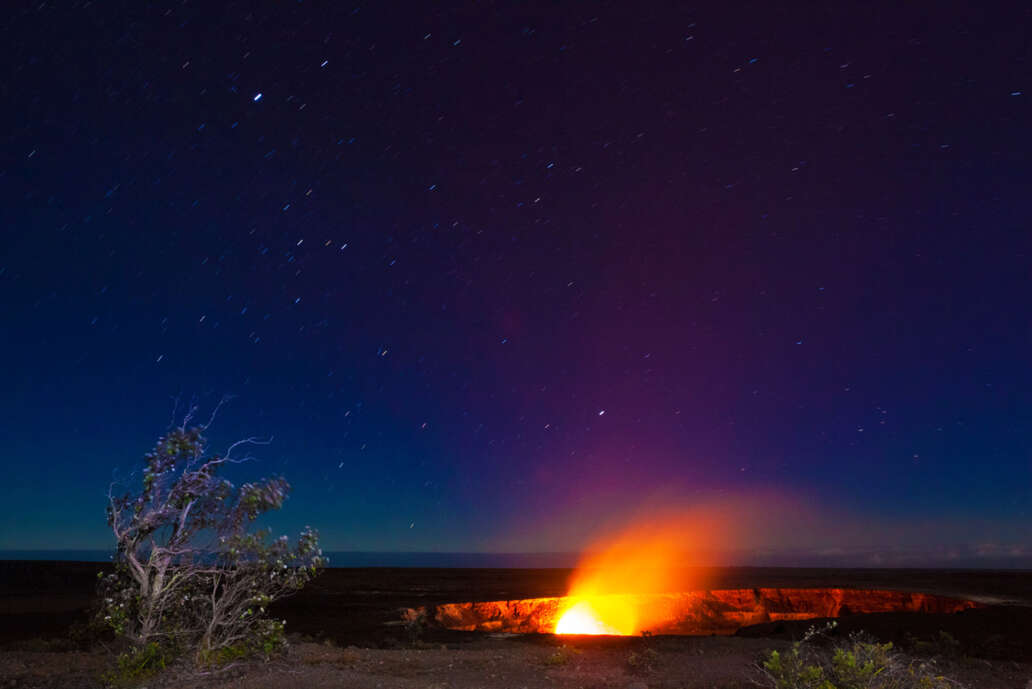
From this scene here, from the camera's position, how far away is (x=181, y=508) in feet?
41.0

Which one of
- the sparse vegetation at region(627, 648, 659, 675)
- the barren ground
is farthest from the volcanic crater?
the sparse vegetation at region(627, 648, 659, 675)

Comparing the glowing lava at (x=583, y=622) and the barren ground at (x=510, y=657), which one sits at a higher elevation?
the barren ground at (x=510, y=657)

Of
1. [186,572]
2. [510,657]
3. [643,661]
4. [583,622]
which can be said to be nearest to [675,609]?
[583,622]

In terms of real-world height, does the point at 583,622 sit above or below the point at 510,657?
below

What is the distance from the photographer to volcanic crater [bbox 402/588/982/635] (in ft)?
105

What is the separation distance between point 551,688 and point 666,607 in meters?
25.0

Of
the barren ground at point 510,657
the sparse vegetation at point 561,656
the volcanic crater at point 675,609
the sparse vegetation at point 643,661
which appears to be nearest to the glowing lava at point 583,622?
the volcanic crater at point 675,609

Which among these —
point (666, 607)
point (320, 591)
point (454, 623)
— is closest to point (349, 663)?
point (454, 623)

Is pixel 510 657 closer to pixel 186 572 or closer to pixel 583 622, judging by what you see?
pixel 186 572

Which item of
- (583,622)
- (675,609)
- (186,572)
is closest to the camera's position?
(186,572)

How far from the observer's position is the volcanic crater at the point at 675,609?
32062 millimetres

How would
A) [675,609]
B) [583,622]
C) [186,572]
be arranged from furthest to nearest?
[675,609] → [583,622] → [186,572]

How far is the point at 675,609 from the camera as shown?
35688mm

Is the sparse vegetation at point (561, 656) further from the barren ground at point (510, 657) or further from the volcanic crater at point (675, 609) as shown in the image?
the volcanic crater at point (675, 609)
